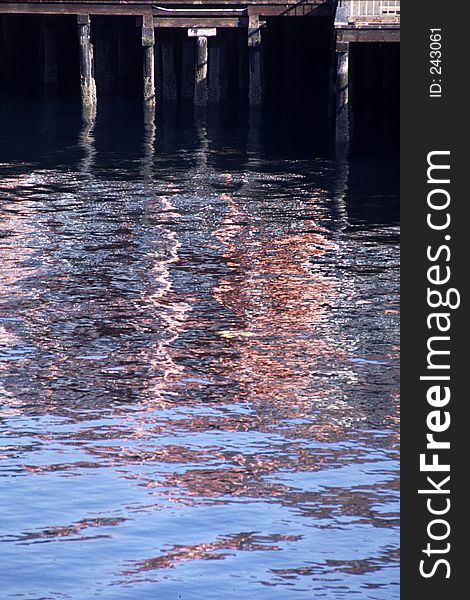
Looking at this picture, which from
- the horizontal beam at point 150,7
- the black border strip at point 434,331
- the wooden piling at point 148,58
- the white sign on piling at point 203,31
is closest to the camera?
the black border strip at point 434,331

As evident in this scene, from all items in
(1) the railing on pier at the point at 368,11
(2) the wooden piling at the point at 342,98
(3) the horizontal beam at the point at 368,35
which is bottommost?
(2) the wooden piling at the point at 342,98

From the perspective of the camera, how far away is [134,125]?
1484 inches

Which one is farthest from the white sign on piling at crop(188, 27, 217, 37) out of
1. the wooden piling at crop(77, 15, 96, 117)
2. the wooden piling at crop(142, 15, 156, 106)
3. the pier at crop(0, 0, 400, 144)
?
the wooden piling at crop(77, 15, 96, 117)

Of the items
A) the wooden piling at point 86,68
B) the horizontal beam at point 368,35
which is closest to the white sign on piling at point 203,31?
the wooden piling at point 86,68

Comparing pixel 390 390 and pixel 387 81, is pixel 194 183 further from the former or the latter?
pixel 390 390

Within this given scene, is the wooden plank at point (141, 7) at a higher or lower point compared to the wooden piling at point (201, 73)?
higher

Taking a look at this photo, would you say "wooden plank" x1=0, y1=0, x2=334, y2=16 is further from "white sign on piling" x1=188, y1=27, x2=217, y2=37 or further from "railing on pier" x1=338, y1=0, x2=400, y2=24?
"railing on pier" x1=338, y1=0, x2=400, y2=24

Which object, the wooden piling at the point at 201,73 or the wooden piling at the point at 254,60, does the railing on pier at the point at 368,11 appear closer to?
the wooden piling at the point at 254,60

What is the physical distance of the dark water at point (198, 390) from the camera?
37.4ft

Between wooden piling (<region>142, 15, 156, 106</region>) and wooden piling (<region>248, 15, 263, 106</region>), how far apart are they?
2660 millimetres

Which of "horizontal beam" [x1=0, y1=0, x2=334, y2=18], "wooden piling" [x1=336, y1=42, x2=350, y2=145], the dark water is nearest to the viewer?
the dark water

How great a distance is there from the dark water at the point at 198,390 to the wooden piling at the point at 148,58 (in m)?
10.2

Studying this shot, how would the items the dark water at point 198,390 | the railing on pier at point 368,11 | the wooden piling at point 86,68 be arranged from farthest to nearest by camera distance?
the wooden piling at point 86,68
the railing on pier at point 368,11
the dark water at point 198,390

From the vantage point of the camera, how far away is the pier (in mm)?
36031
